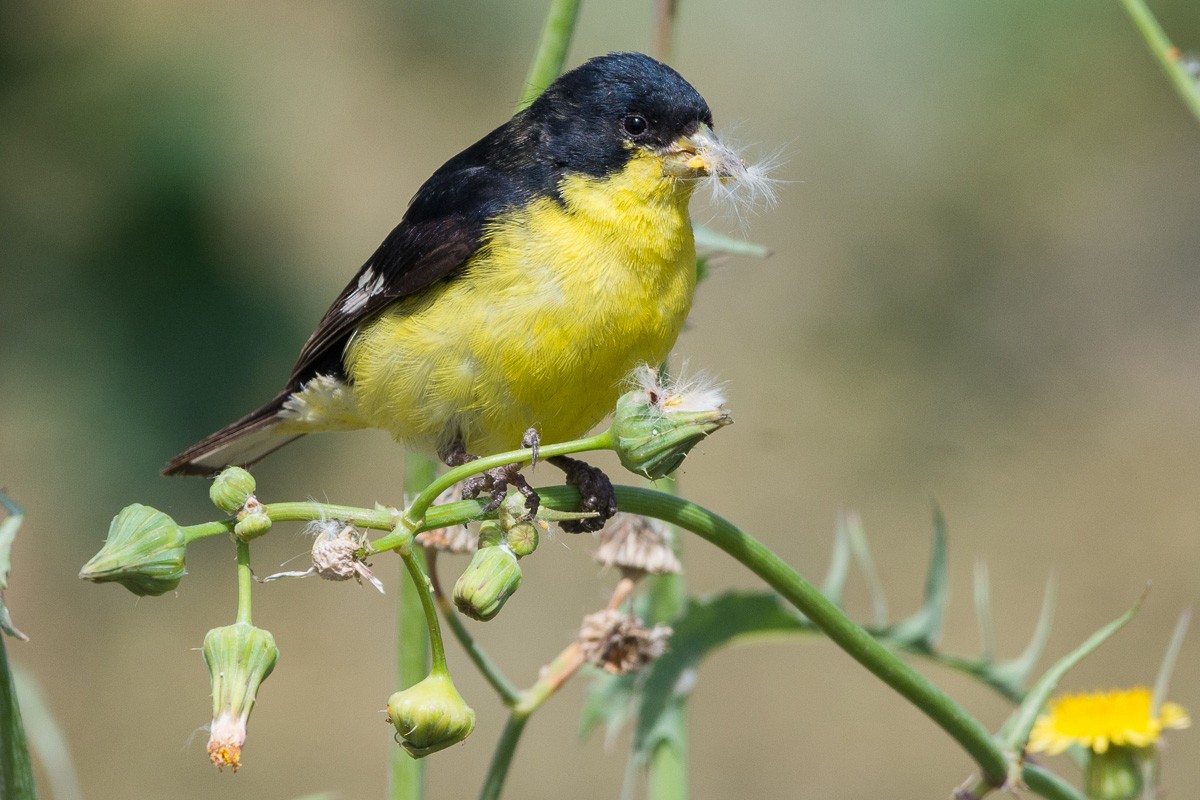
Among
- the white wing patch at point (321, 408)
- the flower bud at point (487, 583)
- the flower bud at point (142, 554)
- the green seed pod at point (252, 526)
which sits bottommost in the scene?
the flower bud at point (487, 583)

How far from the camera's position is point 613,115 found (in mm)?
3426

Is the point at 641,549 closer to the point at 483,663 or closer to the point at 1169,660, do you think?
the point at 483,663

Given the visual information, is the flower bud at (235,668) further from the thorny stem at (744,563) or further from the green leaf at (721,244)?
the green leaf at (721,244)

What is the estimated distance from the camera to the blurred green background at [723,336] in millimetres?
5699

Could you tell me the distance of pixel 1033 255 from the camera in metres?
9.63

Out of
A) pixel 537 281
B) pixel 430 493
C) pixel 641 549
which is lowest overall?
pixel 641 549

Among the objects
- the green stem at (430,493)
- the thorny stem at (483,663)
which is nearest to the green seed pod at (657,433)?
the green stem at (430,493)

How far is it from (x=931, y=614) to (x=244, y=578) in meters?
1.57

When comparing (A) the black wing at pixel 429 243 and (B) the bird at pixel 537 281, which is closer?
(B) the bird at pixel 537 281

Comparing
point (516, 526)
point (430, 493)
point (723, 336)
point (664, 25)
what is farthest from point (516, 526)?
point (723, 336)

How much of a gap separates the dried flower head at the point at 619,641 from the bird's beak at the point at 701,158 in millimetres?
1192

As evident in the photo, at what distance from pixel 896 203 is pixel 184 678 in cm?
578

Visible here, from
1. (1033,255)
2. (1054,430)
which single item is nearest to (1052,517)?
(1054,430)

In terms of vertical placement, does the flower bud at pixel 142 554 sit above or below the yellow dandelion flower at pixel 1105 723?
above
